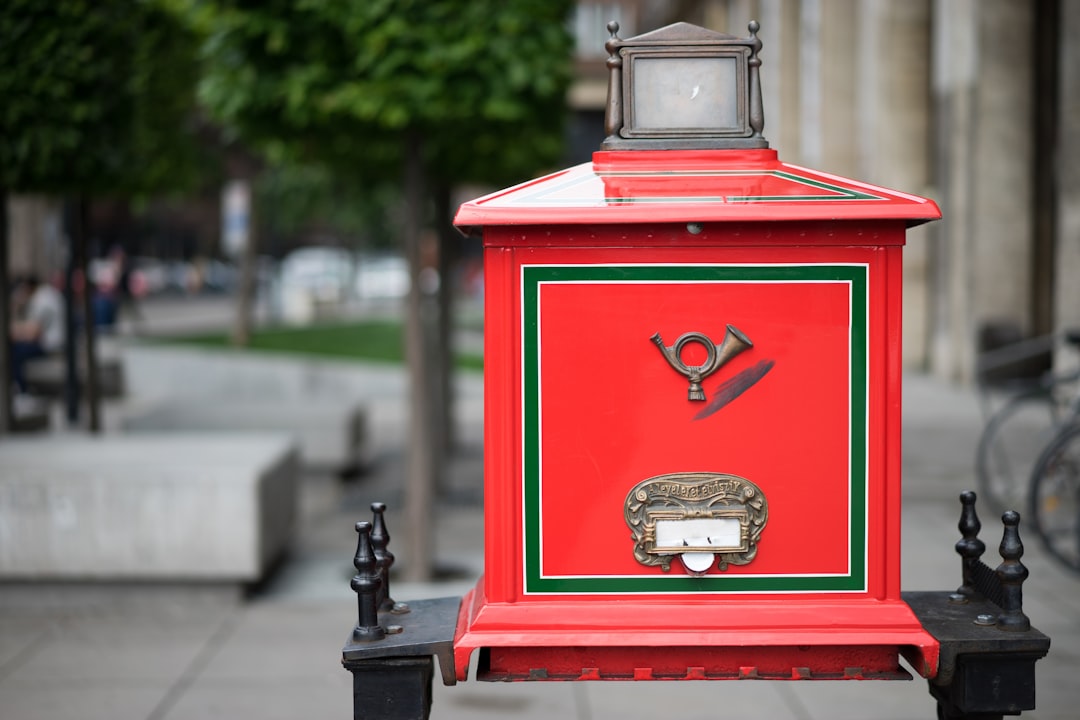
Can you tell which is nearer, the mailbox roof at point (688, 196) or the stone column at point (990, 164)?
the mailbox roof at point (688, 196)

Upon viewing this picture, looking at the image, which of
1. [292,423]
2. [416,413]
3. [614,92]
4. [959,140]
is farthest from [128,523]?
[959,140]

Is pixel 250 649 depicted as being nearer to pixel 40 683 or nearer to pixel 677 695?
pixel 40 683

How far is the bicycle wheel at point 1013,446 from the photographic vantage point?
738cm

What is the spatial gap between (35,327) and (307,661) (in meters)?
10.9

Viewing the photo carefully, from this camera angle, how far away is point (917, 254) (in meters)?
16.6

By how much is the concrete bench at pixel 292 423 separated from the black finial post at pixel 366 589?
294 inches

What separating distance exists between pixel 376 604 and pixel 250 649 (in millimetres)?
3192

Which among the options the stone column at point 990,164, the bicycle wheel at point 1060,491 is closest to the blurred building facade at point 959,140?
the stone column at point 990,164

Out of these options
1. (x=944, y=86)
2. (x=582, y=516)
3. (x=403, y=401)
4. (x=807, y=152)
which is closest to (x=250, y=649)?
(x=582, y=516)

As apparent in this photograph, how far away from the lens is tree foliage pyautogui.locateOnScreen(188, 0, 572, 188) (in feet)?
20.7

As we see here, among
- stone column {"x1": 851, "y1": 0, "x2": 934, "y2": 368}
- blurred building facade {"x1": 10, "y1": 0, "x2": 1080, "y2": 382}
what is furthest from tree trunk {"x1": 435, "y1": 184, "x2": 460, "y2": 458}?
stone column {"x1": 851, "y1": 0, "x2": 934, "y2": 368}

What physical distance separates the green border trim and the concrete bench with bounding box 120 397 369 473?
7664mm

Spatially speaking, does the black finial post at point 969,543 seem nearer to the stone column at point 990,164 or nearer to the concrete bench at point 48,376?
the stone column at point 990,164

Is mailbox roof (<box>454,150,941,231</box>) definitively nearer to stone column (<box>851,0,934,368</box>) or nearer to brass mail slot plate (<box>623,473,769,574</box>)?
brass mail slot plate (<box>623,473,769,574</box>)
